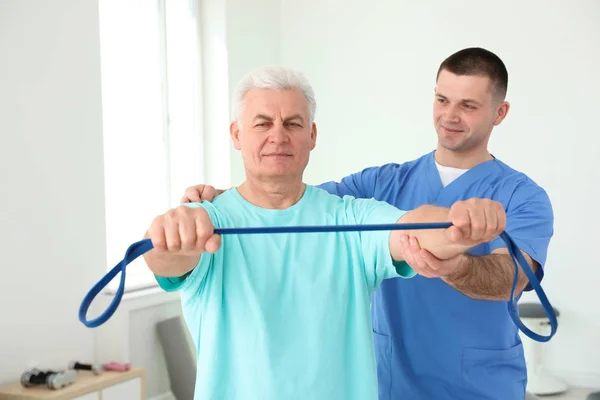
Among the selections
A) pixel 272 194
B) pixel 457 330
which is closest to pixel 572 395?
pixel 457 330

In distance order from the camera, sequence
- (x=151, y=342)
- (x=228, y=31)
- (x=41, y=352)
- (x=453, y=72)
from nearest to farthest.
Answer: (x=453, y=72) < (x=41, y=352) < (x=151, y=342) < (x=228, y=31)

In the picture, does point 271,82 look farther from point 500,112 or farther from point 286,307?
point 500,112

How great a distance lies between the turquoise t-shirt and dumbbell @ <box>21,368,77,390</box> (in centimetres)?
189

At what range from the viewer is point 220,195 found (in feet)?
5.07

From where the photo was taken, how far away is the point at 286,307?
1.39 meters

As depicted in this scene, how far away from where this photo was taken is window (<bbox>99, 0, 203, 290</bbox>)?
414 centimetres

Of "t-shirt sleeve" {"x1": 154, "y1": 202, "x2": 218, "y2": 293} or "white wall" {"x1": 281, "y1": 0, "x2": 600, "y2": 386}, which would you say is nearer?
"t-shirt sleeve" {"x1": 154, "y1": 202, "x2": 218, "y2": 293}

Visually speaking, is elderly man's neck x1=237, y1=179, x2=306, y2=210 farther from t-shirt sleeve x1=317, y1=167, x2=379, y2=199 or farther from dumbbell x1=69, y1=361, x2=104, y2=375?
dumbbell x1=69, y1=361, x2=104, y2=375

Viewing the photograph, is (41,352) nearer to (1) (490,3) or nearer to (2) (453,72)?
(2) (453,72)

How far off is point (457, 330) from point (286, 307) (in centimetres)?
66

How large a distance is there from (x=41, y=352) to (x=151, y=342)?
892 millimetres

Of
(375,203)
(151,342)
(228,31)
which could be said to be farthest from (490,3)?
(375,203)

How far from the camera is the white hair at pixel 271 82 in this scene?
4.82 ft

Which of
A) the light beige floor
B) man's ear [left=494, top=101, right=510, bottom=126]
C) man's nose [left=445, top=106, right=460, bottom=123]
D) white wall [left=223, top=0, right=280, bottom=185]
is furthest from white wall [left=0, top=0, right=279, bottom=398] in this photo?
the light beige floor
